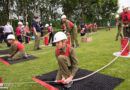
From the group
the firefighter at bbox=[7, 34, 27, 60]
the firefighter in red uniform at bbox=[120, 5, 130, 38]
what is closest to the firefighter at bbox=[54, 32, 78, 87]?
the firefighter at bbox=[7, 34, 27, 60]

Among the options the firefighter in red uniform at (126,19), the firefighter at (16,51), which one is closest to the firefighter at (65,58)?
the firefighter at (16,51)

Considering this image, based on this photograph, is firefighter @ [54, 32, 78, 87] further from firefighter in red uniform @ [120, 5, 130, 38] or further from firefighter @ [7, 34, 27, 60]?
firefighter in red uniform @ [120, 5, 130, 38]

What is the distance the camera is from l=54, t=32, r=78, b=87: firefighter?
2836mm

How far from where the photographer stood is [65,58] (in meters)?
2.89

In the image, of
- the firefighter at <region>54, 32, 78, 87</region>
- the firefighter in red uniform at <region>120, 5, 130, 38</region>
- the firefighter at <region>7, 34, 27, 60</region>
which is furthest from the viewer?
the firefighter in red uniform at <region>120, 5, 130, 38</region>

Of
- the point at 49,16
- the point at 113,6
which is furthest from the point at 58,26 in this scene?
the point at 113,6

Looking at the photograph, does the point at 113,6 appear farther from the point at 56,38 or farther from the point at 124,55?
the point at 56,38

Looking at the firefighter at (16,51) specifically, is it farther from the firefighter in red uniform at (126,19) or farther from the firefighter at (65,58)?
the firefighter in red uniform at (126,19)

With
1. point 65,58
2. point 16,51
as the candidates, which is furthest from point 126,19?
point 16,51

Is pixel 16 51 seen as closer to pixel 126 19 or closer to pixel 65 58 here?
pixel 65 58

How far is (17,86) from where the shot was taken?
10.3 ft

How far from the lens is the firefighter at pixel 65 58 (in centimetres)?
284

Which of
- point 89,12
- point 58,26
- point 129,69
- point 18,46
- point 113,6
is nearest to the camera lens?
point 129,69

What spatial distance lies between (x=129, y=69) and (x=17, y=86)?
A: 3178mm
